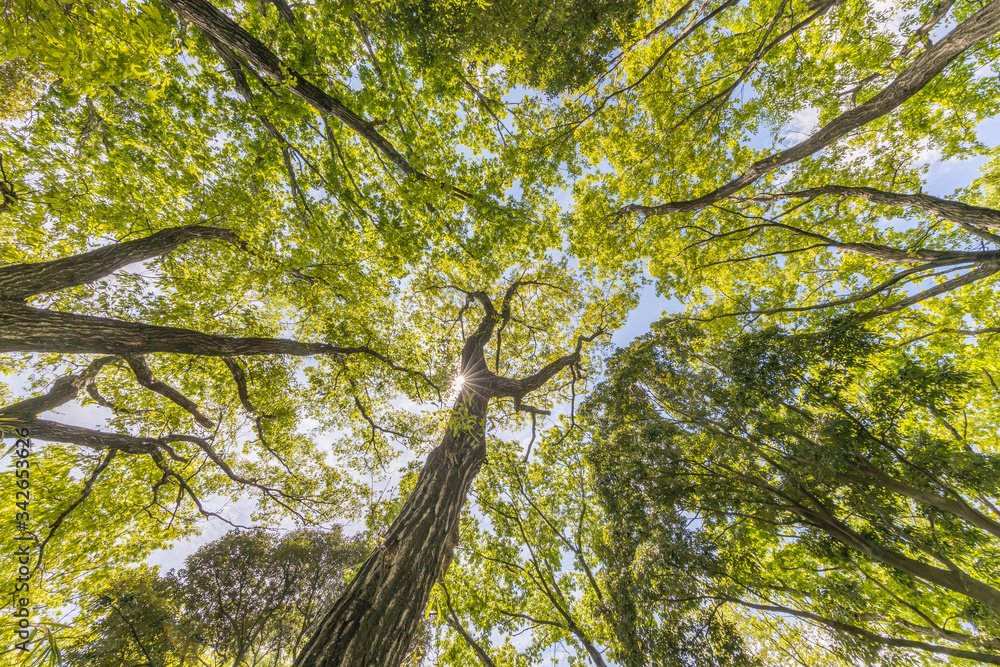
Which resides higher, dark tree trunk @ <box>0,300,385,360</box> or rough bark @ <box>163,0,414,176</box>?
rough bark @ <box>163,0,414,176</box>

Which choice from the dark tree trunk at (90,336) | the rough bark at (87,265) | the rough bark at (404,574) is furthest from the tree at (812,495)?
the rough bark at (87,265)

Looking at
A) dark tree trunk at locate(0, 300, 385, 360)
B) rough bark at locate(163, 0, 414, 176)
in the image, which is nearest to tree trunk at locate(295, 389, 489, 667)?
dark tree trunk at locate(0, 300, 385, 360)

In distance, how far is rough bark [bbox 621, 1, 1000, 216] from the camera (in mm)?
3623

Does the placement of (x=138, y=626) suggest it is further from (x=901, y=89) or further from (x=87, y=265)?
(x=901, y=89)

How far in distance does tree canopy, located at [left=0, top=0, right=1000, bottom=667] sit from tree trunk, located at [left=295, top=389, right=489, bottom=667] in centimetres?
4

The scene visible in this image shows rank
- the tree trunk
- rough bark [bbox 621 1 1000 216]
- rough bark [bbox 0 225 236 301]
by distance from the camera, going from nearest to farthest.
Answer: the tree trunk < rough bark [bbox 0 225 236 301] < rough bark [bbox 621 1 1000 216]

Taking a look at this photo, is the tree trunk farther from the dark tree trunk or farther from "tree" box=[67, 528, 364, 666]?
"tree" box=[67, 528, 364, 666]

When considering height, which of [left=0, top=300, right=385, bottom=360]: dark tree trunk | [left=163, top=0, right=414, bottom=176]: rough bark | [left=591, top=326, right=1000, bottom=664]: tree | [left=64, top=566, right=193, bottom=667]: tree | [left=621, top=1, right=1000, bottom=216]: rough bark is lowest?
[left=64, top=566, right=193, bottom=667]: tree

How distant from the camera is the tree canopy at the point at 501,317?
13.2 ft

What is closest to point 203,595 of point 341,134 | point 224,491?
point 224,491

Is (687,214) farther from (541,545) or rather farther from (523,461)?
(541,545)

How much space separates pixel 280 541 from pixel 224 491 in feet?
11.1

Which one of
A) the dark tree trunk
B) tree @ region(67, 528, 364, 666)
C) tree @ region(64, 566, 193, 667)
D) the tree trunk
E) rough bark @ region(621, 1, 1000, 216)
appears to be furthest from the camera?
tree @ region(67, 528, 364, 666)

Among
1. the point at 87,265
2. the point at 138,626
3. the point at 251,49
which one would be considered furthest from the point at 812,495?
the point at 138,626
